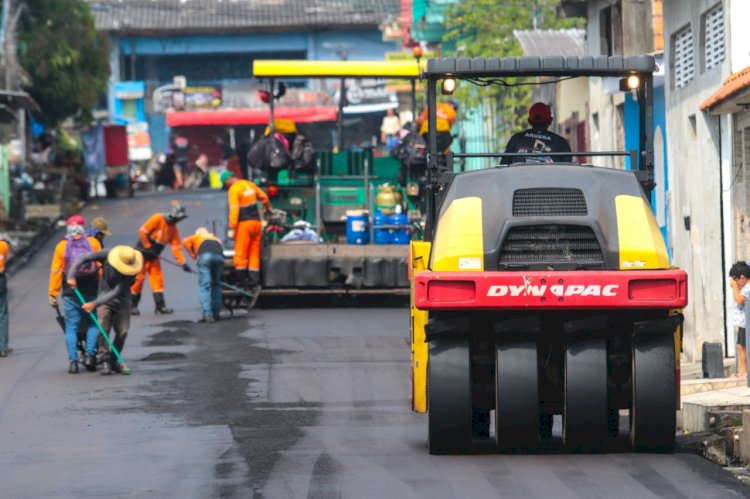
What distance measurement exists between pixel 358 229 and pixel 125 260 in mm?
6617

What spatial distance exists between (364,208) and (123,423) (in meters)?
11.4

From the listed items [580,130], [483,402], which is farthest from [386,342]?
[580,130]

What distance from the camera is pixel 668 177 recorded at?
2341cm

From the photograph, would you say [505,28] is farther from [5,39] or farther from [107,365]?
[107,365]

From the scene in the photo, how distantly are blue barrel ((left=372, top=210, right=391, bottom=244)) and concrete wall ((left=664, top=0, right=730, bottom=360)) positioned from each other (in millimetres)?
4051

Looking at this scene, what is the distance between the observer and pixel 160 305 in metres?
24.4

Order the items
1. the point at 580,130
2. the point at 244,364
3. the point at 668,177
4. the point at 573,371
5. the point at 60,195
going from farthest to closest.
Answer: the point at 60,195
the point at 580,130
the point at 668,177
the point at 244,364
the point at 573,371

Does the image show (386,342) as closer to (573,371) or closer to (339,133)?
(339,133)

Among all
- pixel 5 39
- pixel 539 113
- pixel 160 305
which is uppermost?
pixel 5 39

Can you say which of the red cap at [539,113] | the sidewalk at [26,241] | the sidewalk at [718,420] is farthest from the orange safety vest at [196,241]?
the red cap at [539,113]

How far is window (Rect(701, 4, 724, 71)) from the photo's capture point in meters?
19.7

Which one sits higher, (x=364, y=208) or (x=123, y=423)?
(x=364, y=208)

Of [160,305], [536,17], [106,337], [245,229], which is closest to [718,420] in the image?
[106,337]

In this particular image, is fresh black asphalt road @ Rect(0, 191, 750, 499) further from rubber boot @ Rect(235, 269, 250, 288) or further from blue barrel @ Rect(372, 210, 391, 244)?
blue barrel @ Rect(372, 210, 391, 244)
